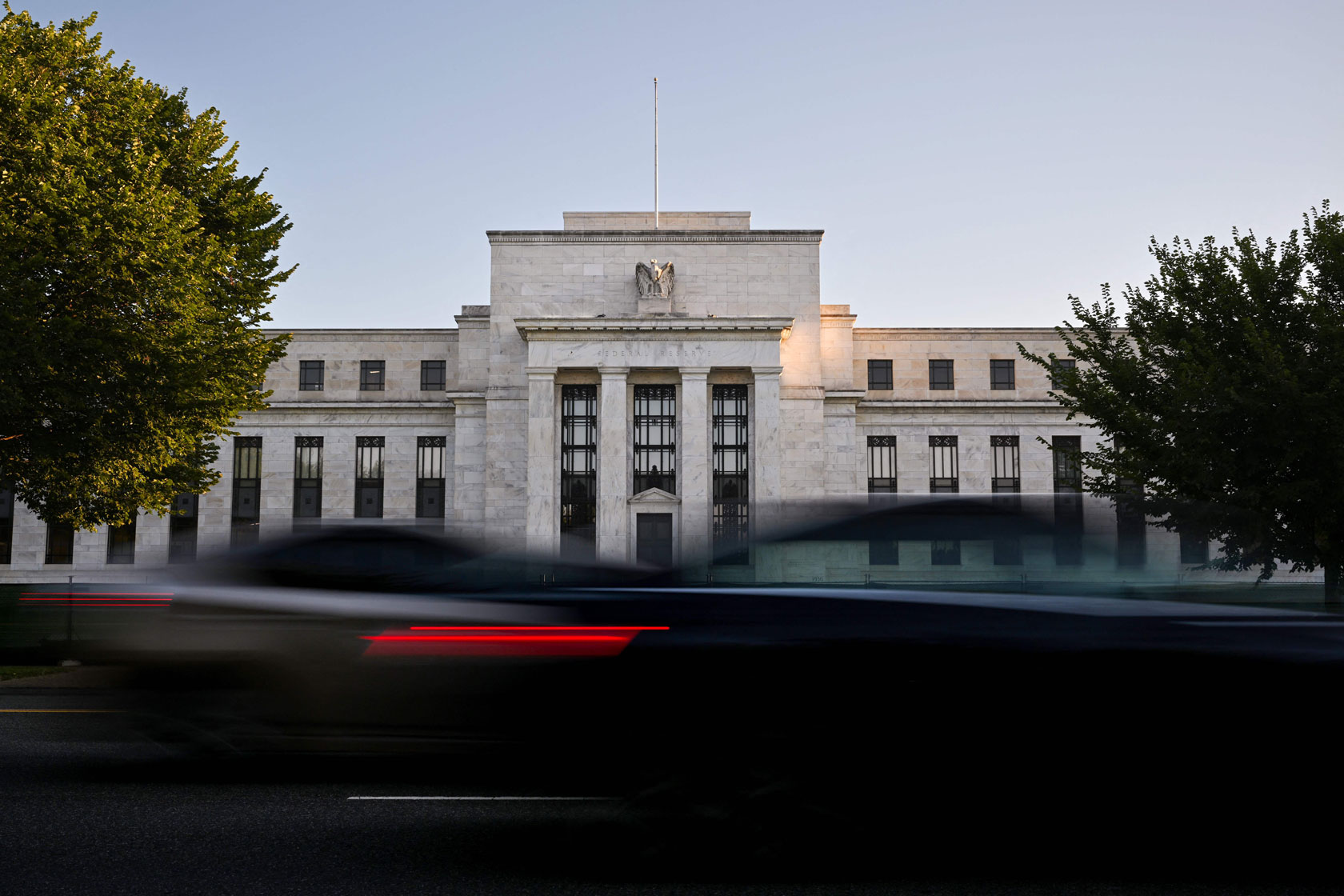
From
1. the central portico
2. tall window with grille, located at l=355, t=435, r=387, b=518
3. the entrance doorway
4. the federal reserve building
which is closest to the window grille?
the federal reserve building

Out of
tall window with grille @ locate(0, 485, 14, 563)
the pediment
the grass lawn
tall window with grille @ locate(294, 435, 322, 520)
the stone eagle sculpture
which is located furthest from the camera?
tall window with grille @ locate(294, 435, 322, 520)

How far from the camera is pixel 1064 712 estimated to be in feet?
15.5

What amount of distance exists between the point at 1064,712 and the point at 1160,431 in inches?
654

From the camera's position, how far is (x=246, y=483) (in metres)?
Answer: 45.8

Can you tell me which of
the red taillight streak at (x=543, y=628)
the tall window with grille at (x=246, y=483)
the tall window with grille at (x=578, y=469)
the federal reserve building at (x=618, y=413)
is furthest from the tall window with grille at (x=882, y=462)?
the red taillight streak at (x=543, y=628)

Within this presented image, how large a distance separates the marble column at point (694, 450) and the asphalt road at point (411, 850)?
32308 millimetres

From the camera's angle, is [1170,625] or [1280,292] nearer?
[1170,625]

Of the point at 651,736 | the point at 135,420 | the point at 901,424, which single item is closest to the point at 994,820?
the point at 651,736

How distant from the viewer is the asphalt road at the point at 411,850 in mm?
4508

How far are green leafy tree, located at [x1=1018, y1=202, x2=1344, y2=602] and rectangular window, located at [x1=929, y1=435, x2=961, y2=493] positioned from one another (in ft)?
79.1

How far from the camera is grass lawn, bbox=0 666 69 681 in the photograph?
13023 millimetres

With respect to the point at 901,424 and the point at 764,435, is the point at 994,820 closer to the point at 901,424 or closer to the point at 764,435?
the point at 764,435

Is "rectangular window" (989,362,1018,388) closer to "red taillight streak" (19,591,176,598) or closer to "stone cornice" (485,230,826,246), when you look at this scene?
"stone cornice" (485,230,826,246)

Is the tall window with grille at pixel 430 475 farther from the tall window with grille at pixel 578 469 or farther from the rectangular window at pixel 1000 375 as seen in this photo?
the rectangular window at pixel 1000 375
